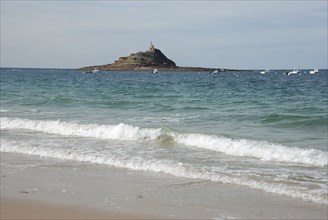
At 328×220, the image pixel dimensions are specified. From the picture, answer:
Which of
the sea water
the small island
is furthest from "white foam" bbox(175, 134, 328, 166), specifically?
the small island

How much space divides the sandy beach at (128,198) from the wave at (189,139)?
3301 mm

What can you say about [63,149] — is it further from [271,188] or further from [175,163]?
[271,188]

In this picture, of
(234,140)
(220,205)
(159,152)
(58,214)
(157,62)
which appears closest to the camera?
(58,214)

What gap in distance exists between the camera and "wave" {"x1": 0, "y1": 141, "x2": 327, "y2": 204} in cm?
838

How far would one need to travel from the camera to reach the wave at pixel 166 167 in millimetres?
8375

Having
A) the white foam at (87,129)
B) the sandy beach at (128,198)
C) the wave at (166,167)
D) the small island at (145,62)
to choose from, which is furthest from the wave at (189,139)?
the small island at (145,62)

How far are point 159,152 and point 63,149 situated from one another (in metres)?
2.63

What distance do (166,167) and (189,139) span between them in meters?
4.29

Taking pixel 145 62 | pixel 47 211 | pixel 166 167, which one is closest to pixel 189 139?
pixel 166 167

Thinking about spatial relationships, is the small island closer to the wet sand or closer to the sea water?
the sea water

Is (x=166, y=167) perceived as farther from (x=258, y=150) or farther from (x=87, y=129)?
(x=87, y=129)

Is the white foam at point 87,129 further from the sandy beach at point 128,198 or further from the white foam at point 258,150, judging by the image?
the sandy beach at point 128,198

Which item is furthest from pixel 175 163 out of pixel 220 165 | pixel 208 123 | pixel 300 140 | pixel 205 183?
pixel 208 123

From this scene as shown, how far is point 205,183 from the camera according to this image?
9.12 m
